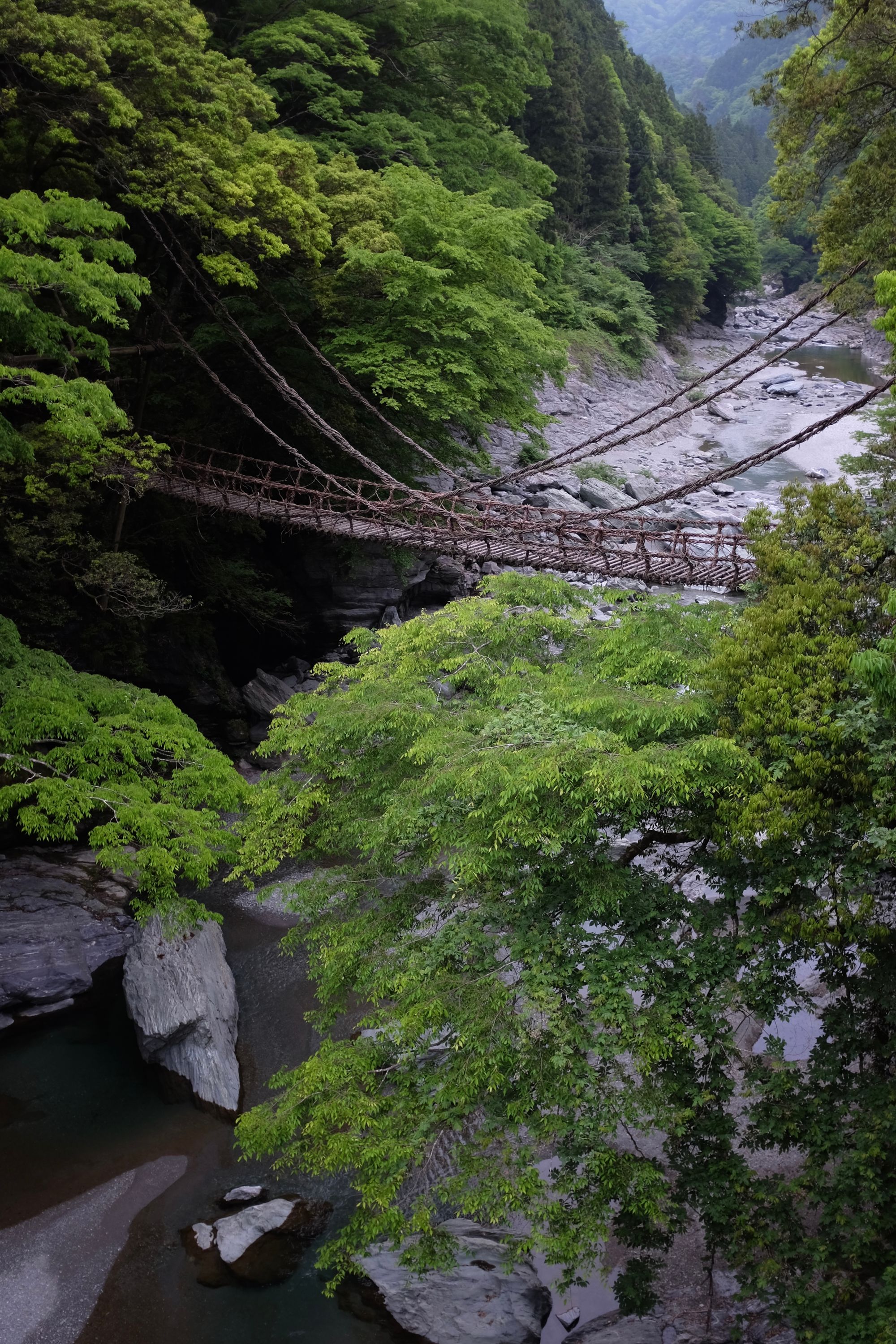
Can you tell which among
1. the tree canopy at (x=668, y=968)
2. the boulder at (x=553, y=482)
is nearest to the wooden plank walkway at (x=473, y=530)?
the tree canopy at (x=668, y=968)

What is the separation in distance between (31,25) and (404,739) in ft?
22.6

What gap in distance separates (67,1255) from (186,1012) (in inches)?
65.2

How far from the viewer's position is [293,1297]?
4824 mm

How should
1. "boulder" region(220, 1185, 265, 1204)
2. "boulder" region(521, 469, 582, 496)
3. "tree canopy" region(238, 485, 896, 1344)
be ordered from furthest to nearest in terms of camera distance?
"boulder" region(521, 469, 582, 496) < "boulder" region(220, 1185, 265, 1204) < "tree canopy" region(238, 485, 896, 1344)

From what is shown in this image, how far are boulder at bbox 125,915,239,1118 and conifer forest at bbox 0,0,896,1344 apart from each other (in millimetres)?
30

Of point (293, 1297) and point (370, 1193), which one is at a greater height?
point (370, 1193)

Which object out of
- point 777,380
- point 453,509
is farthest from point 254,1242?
point 777,380

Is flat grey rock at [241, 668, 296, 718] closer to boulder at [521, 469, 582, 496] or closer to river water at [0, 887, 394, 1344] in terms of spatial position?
river water at [0, 887, 394, 1344]

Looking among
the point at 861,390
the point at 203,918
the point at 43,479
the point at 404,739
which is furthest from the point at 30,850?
the point at 861,390

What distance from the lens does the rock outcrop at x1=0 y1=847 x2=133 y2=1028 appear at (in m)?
6.65

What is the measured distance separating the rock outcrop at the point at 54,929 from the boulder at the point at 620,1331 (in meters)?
4.53

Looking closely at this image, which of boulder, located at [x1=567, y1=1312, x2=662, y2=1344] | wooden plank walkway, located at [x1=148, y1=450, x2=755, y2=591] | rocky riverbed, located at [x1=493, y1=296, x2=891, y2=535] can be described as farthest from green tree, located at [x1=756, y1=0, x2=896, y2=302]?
boulder, located at [x1=567, y1=1312, x2=662, y2=1344]

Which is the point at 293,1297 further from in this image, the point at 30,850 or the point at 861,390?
the point at 861,390

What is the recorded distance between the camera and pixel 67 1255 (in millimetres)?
4980
